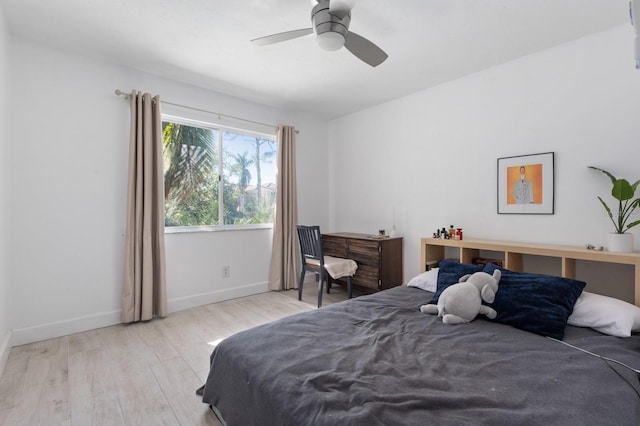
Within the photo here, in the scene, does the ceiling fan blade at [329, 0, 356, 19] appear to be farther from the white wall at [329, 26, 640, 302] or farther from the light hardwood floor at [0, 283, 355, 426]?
the light hardwood floor at [0, 283, 355, 426]

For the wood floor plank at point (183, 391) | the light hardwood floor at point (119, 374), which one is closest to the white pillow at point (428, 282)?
the light hardwood floor at point (119, 374)

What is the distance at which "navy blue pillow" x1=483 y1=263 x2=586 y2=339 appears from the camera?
169 cm

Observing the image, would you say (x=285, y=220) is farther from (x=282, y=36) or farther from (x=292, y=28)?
(x=282, y=36)

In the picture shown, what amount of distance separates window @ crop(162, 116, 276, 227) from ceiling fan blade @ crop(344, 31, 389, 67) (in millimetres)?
2104

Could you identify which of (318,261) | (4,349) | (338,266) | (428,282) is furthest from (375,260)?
(4,349)

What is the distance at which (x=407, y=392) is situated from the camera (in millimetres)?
1118

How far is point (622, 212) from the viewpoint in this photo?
7.15ft

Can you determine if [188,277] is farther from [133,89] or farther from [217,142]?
[133,89]

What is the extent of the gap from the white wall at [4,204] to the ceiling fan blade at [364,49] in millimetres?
2438

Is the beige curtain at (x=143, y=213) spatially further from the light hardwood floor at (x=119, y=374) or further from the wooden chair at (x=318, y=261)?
the wooden chair at (x=318, y=261)

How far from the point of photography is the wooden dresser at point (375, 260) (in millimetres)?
3391

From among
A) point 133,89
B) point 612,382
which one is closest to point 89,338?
point 133,89

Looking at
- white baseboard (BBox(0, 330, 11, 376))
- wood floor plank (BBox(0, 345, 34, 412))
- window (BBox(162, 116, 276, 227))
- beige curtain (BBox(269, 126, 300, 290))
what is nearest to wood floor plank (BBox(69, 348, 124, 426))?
wood floor plank (BBox(0, 345, 34, 412))

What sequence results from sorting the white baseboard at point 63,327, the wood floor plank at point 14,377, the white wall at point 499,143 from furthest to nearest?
the white baseboard at point 63,327 → the white wall at point 499,143 → the wood floor plank at point 14,377
